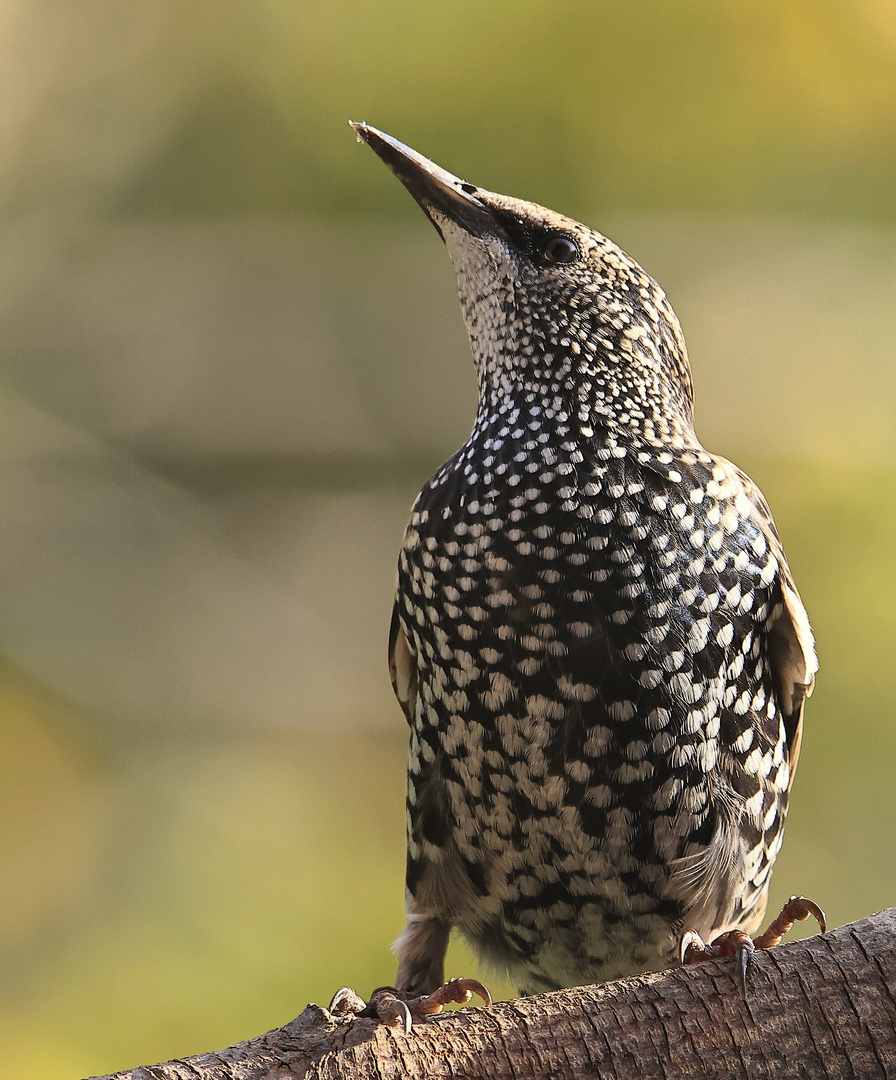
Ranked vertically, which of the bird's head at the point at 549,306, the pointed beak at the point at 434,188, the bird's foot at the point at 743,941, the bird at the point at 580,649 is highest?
the pointed beak at the point at 434,188

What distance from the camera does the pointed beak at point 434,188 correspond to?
7.42 feet

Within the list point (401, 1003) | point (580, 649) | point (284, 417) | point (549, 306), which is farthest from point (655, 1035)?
point (284, 417)

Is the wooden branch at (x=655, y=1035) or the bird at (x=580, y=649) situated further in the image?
the bird at (x=580, y=649)

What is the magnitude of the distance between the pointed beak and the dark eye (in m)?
0.10

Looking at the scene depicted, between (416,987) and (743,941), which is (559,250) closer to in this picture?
(743,941)

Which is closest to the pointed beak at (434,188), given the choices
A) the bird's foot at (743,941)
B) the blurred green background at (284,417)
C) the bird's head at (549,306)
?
the bird's head at (549,306)

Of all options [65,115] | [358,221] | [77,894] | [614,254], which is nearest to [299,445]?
[358,221]

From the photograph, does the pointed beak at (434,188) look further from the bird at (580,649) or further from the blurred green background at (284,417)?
the blurred green background at (284,417)

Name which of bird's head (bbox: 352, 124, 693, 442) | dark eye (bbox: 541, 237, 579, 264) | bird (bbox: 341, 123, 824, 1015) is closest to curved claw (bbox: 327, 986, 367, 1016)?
bird (bbox: 341, 123, 824, 1015)

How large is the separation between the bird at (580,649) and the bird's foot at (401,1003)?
1cm

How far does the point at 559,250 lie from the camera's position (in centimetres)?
238

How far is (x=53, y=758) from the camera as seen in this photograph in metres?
5.86

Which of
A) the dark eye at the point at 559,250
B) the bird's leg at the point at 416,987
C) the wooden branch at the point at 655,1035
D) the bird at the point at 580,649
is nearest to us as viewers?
the wooden branch at the point at 655,1035

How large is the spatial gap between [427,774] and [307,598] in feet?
11.9
